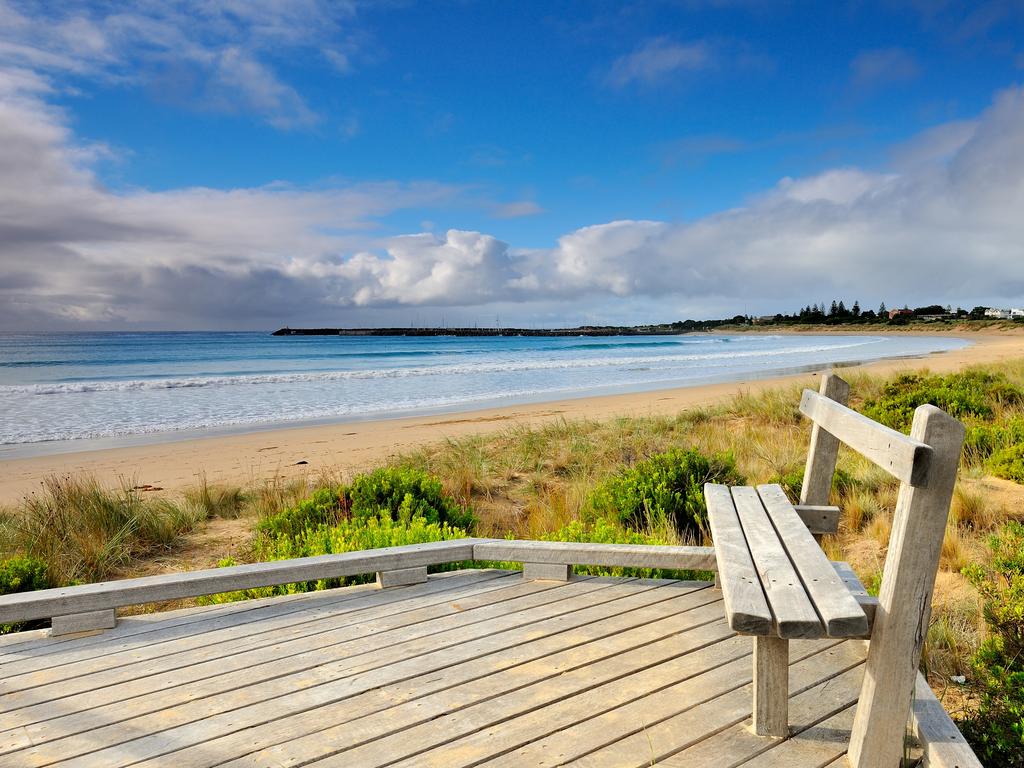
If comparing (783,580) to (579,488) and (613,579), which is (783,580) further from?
(579,488)

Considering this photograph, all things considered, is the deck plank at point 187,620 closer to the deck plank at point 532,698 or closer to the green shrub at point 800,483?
the deck plank at point 532,698

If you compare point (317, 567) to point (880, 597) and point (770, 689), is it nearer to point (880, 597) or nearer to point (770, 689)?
point (770, 689)

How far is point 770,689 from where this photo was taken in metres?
2.41

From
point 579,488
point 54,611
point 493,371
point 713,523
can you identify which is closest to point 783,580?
point 713,523

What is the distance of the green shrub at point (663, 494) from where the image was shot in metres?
6.21

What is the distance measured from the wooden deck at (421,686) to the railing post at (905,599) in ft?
0.83

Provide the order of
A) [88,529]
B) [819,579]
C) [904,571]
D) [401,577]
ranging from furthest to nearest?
[88,529]
[401,577]
[819,579]
[904,571]

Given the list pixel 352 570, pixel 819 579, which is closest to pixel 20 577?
pixel 352 570

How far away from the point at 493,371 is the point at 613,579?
32676 millimetres

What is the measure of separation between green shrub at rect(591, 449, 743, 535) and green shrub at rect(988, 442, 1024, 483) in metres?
2.84

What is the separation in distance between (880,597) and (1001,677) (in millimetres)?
1208

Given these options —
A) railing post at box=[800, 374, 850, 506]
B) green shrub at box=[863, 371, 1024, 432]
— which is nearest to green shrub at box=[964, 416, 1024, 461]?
green shrub at box=[863, 371, 1024, 432]

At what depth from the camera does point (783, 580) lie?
2.37 metres

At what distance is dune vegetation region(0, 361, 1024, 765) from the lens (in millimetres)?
3414
